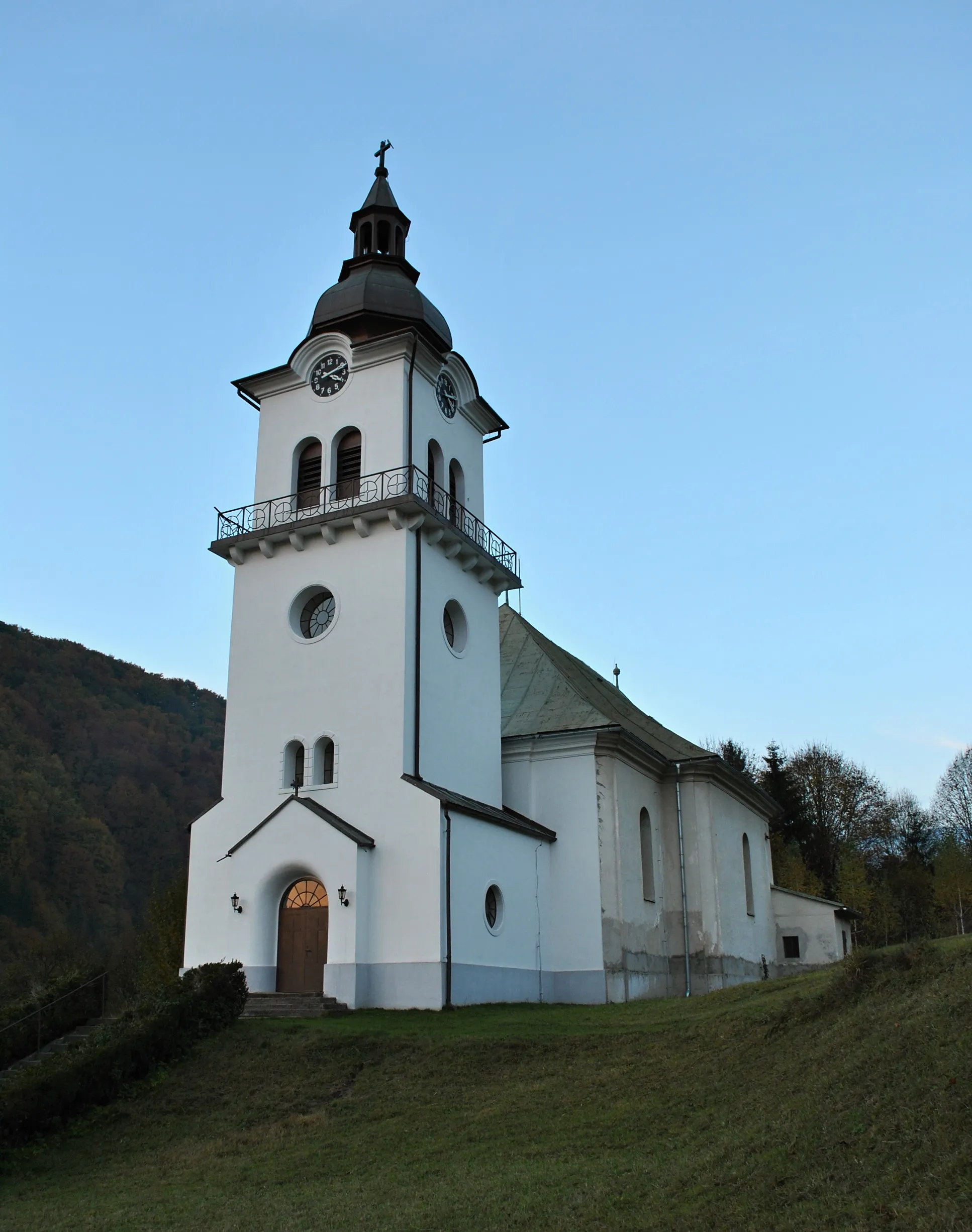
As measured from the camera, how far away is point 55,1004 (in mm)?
Result: 19766

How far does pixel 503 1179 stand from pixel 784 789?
51540 mm

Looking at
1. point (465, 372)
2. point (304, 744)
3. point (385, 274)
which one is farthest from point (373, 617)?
point (385, 274)

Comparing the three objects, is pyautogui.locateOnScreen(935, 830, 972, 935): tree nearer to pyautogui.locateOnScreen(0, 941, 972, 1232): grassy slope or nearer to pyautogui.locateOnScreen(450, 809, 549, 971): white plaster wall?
pyautogui.locateOnScreen(450, 809, 549, 971): white plaster wall

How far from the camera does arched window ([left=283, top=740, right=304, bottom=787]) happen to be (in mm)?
25516

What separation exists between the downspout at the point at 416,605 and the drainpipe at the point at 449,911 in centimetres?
155

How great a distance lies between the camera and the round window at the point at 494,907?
2498 centimetres

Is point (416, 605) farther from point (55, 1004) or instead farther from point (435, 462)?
point (55, 1004)

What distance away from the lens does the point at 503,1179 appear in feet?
36.3

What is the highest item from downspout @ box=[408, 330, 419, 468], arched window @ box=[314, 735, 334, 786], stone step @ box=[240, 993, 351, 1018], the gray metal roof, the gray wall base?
the gray metal roof

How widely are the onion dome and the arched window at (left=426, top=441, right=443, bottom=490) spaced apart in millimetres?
2689

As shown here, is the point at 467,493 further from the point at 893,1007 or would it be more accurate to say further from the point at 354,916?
the point at 893,1007

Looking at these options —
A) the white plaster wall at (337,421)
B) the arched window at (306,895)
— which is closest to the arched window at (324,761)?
the arched window at (306,895)

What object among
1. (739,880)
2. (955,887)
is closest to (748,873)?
(739,880)

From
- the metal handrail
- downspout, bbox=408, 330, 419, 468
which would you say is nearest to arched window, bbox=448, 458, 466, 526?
downspout, bbox=408, 330, 419, 468
